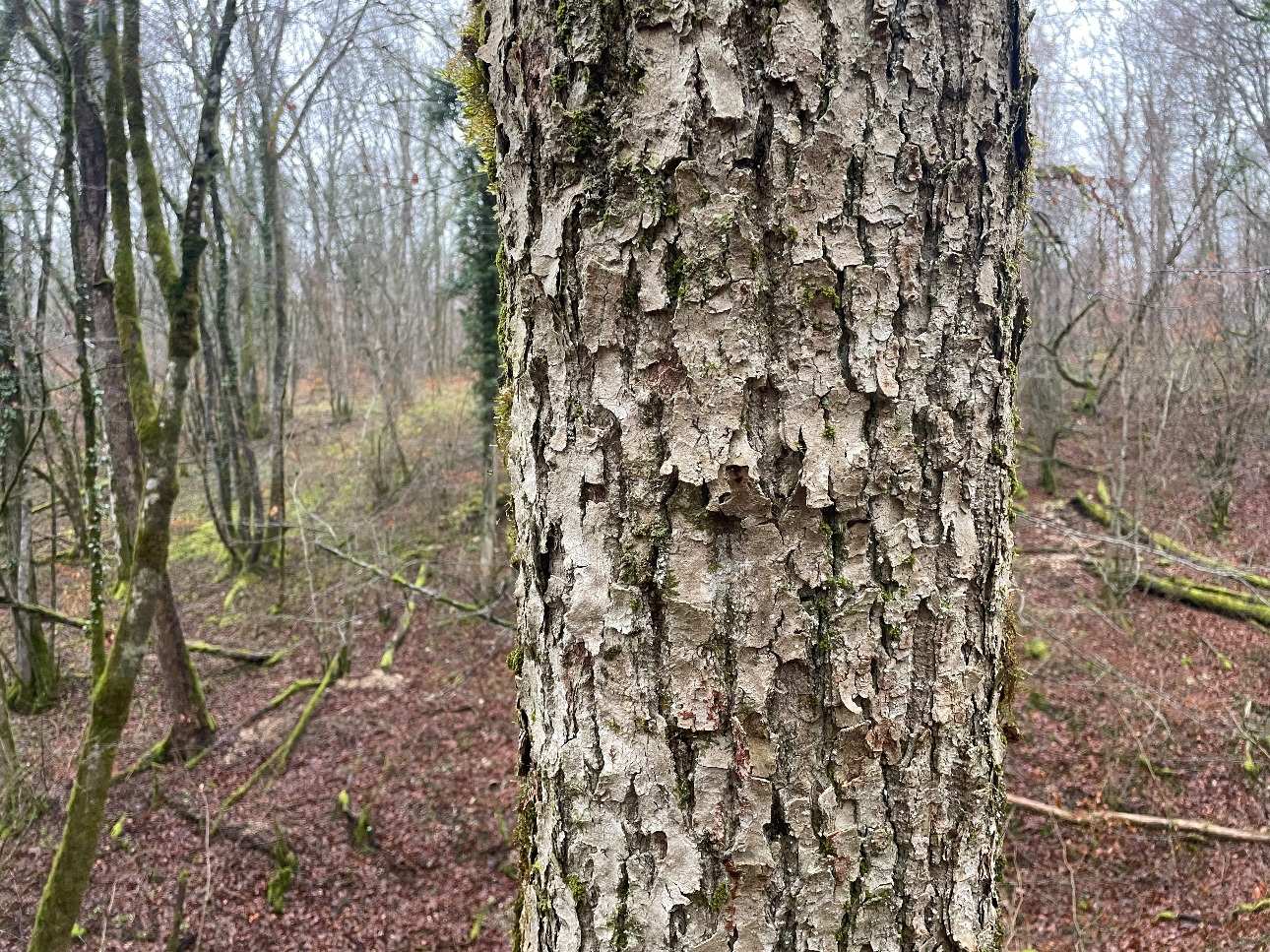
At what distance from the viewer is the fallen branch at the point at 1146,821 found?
6.15 m

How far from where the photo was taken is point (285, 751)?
7.43 meters

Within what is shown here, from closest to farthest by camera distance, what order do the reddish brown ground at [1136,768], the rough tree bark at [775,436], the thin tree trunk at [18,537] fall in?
the rough tree bark at [775,436]
the reddish brown ground at [1136,768]
the thin tree trunk at [18,537]

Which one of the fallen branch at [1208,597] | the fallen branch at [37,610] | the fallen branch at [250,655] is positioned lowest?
the fallen branch at [250,655]

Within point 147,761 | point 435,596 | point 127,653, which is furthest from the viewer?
point 435,596

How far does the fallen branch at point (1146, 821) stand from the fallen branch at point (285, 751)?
715cm

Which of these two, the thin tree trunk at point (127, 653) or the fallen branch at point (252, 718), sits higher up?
the thin tree trunk at point (127, 653)

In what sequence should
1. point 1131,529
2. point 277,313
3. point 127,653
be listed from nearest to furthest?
point 127,653, point 1131,529, point 277,313

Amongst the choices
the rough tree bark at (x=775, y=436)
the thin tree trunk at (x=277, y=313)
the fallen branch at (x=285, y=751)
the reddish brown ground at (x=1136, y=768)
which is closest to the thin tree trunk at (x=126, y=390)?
the fallen branch at (x=285, y=751)

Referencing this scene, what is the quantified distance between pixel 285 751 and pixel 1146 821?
848 cm

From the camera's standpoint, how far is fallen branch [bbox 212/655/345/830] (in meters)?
6.82

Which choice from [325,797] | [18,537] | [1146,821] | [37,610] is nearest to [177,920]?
[325,797]

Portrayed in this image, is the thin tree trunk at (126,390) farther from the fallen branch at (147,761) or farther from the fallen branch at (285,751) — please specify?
the fallen branch at (285,751)

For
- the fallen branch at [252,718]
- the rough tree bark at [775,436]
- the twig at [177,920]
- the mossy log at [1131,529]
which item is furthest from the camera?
the mossy log at [1131,529]

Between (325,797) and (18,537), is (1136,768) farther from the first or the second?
(18,537)
